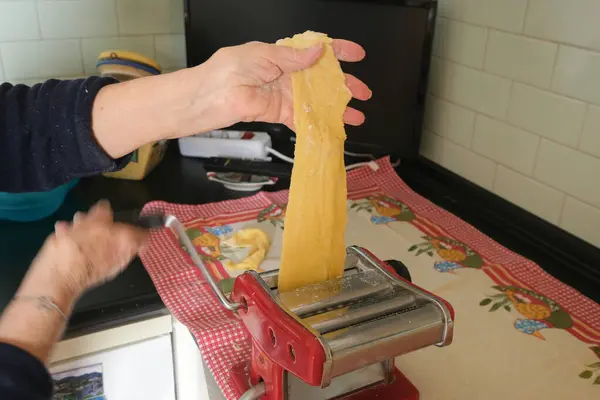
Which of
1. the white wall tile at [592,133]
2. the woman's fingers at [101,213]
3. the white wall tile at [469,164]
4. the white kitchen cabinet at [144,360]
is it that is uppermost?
the white wall tile at [592,133]

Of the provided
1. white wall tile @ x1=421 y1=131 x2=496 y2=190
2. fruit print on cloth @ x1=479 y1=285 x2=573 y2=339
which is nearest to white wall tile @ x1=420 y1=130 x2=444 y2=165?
white wall tile @ x1=421 y1=131 x2=496 y2=190

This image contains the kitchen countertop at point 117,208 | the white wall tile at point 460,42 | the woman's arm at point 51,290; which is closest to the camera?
the woman's arm at point 51,290

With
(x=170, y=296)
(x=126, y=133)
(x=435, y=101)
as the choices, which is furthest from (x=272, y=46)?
(x=435, y=101)

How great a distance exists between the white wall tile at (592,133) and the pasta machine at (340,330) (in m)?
0.51

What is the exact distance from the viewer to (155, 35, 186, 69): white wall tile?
1.39 m

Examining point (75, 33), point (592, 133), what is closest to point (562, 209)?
point (592, 133)

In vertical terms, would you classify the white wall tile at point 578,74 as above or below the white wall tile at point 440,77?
above

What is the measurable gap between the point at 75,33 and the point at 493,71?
2.99ft

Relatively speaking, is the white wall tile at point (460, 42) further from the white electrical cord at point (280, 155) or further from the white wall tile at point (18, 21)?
the white wall tile at point (18, 21)

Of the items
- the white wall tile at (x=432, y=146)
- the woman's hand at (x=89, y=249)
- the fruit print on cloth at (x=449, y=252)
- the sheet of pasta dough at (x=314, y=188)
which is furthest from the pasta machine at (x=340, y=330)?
the white wall tile at (x=432, y=146)

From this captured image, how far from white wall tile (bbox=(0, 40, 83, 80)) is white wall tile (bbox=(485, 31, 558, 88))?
0.90 m

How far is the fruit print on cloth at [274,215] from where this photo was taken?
1125 millimetres

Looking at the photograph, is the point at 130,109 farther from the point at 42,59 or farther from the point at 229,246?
the point at 42,59

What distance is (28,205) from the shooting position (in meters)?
1.04
